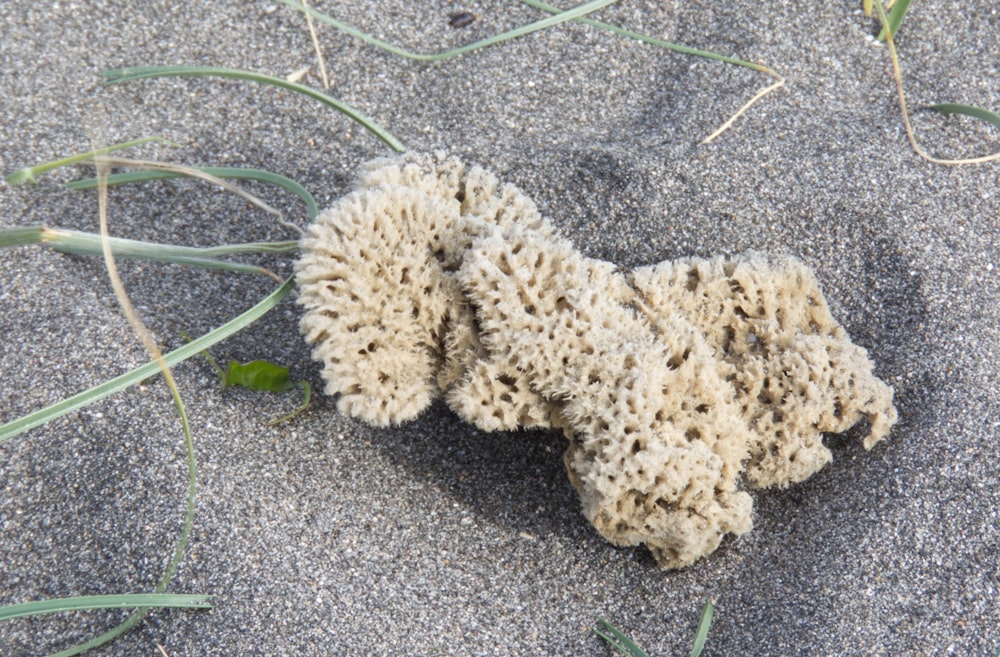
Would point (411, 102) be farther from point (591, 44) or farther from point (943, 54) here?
point (943, 54)

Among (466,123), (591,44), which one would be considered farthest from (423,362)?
(591,44)

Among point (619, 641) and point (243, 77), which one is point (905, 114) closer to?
point (619, 641)

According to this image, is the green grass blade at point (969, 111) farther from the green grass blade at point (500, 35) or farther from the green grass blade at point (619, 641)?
the green grass blade at point (619, 641)

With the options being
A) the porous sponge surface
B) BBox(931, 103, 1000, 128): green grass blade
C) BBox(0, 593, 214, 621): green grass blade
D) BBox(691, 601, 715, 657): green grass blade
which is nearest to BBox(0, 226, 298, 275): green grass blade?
the porous sponge surface

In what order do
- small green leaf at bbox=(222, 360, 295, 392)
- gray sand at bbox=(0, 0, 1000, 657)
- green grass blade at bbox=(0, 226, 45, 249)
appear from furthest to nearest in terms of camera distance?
small green leaf at bbox=(222, 360, 295, 392) → gray sand at bbox=(0, 0, 1000, 657) → green grass blade at bbox=(0, 226, 45, 249)

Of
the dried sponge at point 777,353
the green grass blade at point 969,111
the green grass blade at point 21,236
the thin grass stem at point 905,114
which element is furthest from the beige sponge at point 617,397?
the green grass blade at point 969,111

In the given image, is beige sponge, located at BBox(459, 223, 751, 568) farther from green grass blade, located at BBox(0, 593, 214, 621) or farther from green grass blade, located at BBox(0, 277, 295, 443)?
green grass blade, located at BBox(0, 593, 214, 621)

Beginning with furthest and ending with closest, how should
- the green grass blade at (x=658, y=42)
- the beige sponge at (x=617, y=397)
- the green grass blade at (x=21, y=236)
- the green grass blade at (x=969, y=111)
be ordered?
the green grass blade at (x=658, y=42), the green grass blade at (x=969, y=111), the beige sponge at (x=617, y=397), the green grass blade at (x=21, y=236)
